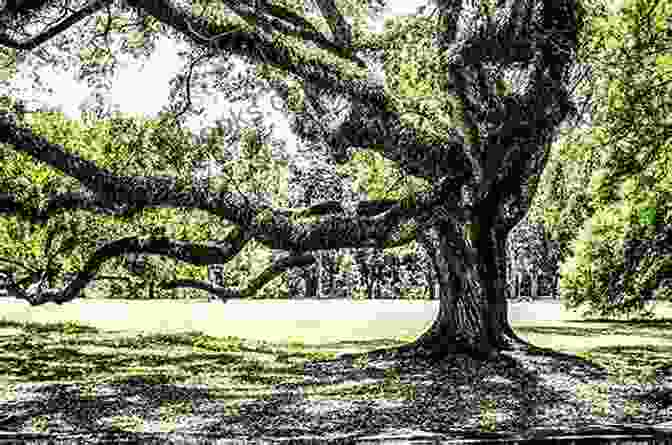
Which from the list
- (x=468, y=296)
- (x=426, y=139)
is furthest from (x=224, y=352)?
(x=426, y=139)

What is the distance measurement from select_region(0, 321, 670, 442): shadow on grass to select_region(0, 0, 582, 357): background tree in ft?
5.30

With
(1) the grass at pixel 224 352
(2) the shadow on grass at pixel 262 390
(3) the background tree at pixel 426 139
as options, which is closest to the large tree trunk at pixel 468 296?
(3) the background tree at pixel 426 139

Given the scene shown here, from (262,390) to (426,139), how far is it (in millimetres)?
5037

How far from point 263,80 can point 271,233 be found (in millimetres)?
6806

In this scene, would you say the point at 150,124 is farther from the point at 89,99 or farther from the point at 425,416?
the point at 425,416

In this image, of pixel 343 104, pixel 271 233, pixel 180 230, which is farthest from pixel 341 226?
pixel 180 230

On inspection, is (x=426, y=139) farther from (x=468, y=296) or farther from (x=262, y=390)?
(x=262, y=390)

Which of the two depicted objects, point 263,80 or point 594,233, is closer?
point 263,80

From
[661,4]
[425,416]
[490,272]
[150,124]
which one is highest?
[661,4]

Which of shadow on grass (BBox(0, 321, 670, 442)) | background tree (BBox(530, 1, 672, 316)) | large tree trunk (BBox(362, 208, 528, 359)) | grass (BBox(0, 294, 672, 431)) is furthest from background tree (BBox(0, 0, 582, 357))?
grass (BBox(0, 294, 672, 431))

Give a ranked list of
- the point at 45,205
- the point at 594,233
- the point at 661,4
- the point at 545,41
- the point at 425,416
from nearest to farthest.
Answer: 1. the point at 425,416
2. the point at 45,205
3. the point at 545,41
4. the point at 661,4
5. the point at 594,233

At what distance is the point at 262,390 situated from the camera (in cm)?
1243

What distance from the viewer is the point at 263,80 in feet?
58.4

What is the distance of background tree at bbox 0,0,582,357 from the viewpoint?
12133 millimetres
